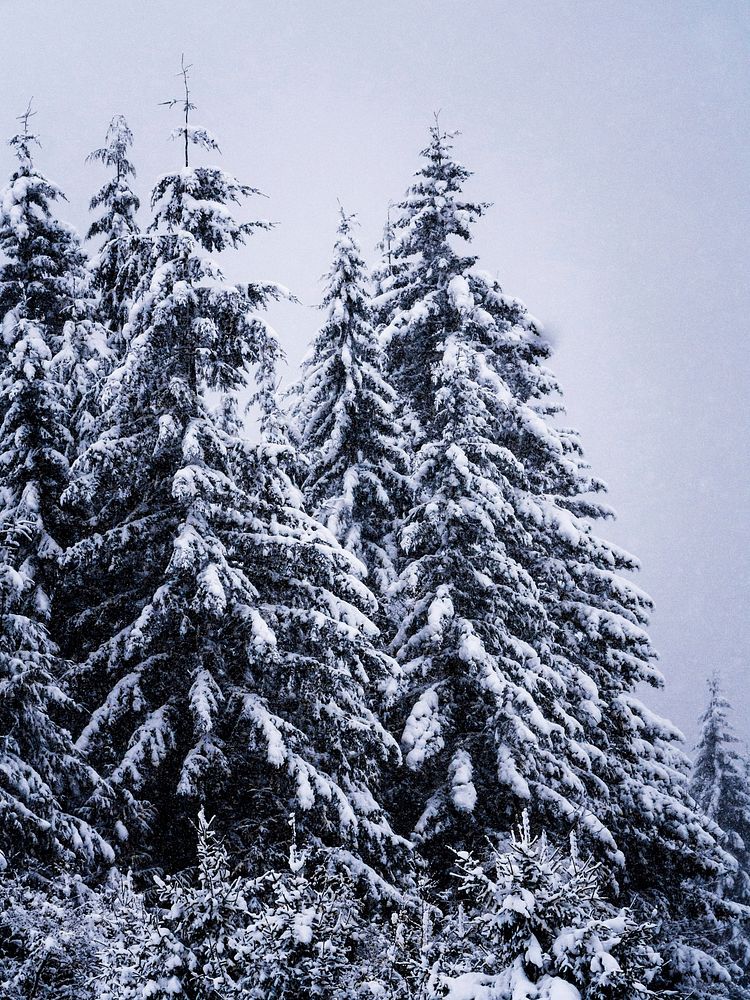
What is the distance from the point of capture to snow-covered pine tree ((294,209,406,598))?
17281 millimetres

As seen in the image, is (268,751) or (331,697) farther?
(331,697)

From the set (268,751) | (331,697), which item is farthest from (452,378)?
(268,751)

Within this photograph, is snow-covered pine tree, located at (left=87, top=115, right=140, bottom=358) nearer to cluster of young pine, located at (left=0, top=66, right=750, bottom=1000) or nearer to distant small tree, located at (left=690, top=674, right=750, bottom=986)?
cluster of young pine, located at (left=0, top=66, right=750, bottom=1000)

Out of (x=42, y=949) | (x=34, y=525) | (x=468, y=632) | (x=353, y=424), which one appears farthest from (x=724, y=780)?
(x=42, y=949)

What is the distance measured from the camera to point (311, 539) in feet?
40.4

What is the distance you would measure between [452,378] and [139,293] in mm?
6313

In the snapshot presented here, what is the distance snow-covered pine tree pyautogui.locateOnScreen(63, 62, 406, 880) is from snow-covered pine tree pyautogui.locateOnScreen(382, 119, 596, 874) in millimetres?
1738

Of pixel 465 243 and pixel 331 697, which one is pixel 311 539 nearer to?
pixel 331 697

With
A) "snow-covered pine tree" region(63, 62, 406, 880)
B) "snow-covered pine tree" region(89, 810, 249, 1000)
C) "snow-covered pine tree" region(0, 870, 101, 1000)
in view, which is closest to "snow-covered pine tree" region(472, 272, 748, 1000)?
"snow-covered pine tree" region(63, 62, 406, 880)

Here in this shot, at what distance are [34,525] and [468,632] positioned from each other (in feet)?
25.7

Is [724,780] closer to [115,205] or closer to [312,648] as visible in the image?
[312,648]

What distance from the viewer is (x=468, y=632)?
1416cm

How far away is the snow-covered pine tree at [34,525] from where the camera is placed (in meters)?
9.68

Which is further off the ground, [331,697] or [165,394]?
[165,394]
